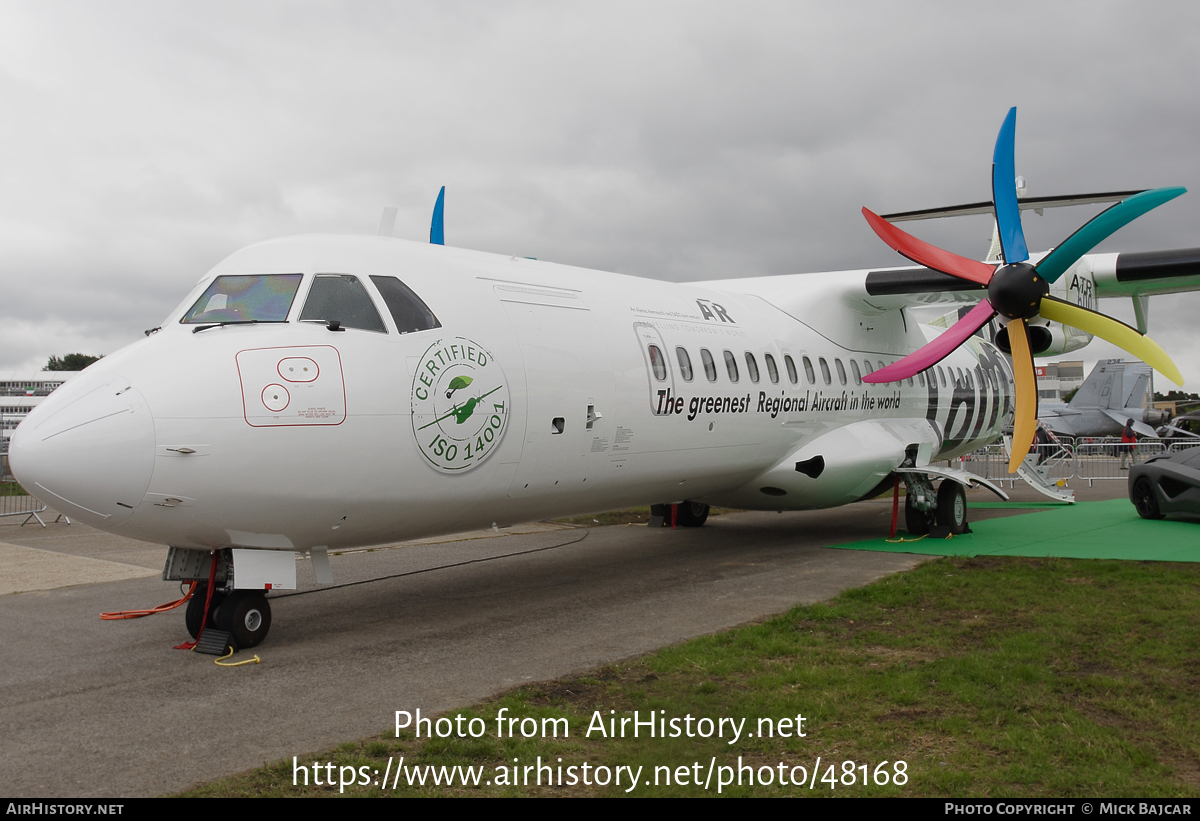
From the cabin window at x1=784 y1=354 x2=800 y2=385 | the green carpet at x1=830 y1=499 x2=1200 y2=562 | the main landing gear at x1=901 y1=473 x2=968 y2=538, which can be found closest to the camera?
the green carpet at x1=830 y1=499 x2=1200 y2=562

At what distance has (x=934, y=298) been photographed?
1362 cm

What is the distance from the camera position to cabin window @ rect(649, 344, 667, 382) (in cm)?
→ 913

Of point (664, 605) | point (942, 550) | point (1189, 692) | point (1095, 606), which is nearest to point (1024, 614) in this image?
point (1095, 606)

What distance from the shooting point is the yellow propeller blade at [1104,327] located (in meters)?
Result: 10.7

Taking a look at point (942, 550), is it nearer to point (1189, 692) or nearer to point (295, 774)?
point (1189, 692)

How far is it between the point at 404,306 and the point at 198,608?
307 centimetres

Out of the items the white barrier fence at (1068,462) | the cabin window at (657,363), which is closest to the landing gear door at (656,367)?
the cabin window at (657,363)

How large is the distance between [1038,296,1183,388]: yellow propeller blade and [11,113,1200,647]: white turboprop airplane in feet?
0.08

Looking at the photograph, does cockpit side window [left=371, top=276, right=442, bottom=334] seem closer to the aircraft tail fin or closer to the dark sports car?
the dark sports car

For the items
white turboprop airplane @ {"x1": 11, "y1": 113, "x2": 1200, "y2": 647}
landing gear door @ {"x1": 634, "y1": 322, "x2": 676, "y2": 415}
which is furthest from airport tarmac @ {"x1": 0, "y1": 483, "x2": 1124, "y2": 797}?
landing gear door @ {"x1": 634, "y1": 322, "x2": 676, "y2": 415}

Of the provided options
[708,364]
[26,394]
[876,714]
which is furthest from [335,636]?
[26,394]

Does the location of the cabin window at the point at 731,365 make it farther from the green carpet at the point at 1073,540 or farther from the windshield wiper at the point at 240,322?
the windshield wiper at the point at 240,322

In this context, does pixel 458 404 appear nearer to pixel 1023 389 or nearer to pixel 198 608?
pixel 198 608

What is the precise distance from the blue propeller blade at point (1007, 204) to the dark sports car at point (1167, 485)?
6.12 meters
